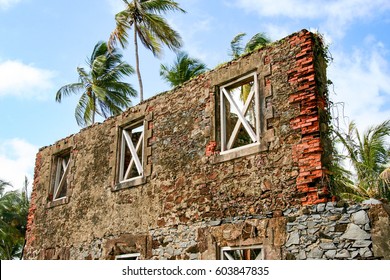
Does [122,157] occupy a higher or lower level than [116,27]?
lower

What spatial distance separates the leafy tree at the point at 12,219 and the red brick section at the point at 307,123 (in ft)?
74.2

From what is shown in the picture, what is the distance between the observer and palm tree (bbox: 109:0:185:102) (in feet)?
59.3

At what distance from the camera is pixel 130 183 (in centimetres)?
934

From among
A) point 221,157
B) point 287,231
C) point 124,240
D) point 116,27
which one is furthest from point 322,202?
point 116,27

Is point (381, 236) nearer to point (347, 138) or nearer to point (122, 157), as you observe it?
point (347, 138)

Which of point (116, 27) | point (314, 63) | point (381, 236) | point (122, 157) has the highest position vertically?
point (116, 27)

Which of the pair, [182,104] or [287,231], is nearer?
[287,231]

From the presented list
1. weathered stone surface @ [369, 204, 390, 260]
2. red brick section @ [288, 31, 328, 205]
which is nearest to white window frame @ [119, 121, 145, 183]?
red brick section @ [288, 31, 328, 205]

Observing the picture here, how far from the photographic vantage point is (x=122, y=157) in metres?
10.1

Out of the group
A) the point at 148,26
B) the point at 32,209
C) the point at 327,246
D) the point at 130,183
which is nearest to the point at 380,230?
the point at 327,246

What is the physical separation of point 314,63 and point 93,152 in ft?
20.1

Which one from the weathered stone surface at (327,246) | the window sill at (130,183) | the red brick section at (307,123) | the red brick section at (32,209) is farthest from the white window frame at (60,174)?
the weathered stone surface at (327,246)

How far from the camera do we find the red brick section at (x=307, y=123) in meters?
6.36

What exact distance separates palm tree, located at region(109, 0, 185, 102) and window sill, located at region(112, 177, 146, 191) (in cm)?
933
